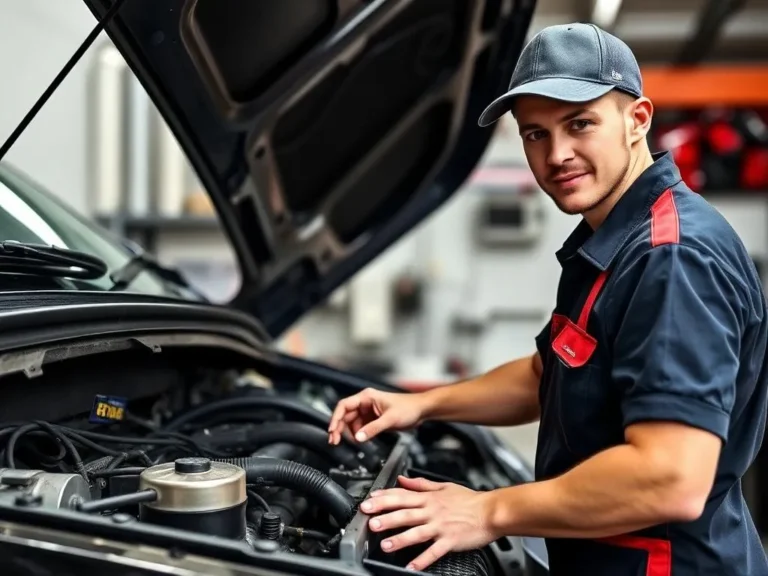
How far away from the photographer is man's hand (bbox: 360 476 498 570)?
2.66ft

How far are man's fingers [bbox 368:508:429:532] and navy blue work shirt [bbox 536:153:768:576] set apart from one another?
0.23 meters

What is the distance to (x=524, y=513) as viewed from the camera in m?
0.81

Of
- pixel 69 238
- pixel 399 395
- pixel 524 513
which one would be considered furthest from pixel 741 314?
pixel 69 238

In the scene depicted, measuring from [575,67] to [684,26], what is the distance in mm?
4207

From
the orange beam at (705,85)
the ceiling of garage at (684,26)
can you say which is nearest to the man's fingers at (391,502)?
the ceiling of garage at (684,26)

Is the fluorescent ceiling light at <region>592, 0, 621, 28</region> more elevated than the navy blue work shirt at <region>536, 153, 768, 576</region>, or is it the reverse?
the fluorescent ceiling light at <region>592, 0, 621, 28</region>

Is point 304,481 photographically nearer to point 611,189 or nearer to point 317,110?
point 611,189

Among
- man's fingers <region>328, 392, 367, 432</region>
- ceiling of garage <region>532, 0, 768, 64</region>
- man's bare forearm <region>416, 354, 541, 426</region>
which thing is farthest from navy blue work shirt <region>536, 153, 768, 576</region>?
ceiling of garage <region>532, 0, 768, 64</region>

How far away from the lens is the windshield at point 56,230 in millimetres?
1180

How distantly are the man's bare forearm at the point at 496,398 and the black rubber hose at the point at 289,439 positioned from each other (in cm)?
17

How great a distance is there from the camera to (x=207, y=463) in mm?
836

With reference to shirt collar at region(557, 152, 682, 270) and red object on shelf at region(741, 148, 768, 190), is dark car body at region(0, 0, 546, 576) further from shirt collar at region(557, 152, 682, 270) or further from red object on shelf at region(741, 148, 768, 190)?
red object on shelf at region(741, 148, 768, 190)

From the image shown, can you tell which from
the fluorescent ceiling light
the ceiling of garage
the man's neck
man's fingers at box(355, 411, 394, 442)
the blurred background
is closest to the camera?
the man's neck

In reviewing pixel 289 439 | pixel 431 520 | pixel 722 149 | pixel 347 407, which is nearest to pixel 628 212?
pixel 431 520
